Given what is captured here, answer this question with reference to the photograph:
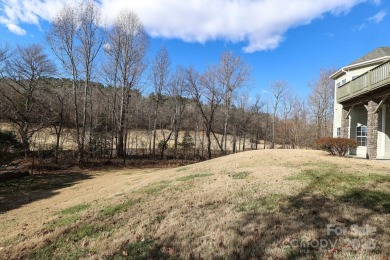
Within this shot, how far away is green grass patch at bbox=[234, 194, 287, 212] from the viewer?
5234mm

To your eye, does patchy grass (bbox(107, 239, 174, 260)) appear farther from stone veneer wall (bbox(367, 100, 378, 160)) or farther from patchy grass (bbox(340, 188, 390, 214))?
stone veneer wall (bbox(367, 100, 378, 160))

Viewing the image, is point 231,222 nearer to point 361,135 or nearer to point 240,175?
point 240,175

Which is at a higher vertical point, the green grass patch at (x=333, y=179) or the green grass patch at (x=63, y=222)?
the green grass patch at (x=333, y=179)

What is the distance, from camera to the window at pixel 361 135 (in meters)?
15.9

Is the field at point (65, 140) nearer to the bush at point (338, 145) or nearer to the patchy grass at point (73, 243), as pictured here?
the patchy grass at point (73, 243)

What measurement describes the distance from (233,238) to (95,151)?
23859 millimetres

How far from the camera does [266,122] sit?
1945 inches

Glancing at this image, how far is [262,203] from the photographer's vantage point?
5.49 m

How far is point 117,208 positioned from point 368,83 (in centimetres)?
1238

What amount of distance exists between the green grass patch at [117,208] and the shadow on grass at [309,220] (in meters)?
3.14

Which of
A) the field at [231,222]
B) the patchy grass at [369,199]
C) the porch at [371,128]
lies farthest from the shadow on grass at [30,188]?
the porch at [371,128]

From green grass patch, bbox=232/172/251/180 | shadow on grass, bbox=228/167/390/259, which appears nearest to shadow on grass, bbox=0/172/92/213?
green grass patch, bbox=232/172/251/180

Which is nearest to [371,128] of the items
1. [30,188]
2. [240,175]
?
[240,175]

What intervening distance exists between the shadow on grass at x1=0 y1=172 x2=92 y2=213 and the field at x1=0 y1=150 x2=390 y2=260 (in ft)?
9.71
